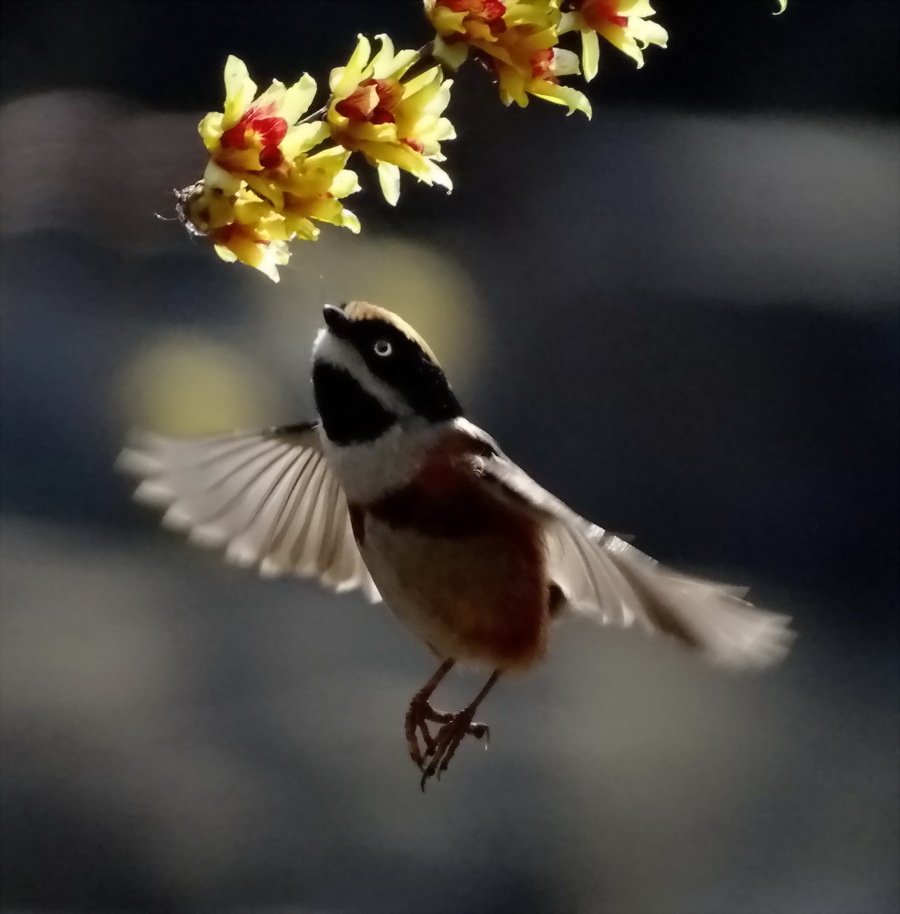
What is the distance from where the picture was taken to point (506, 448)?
953mm

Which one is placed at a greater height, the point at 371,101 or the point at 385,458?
the point at 371,101

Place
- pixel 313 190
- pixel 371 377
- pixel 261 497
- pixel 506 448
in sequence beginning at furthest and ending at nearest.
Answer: pixel 506 448 → pixel 261 497 → pixel 371 377 → pixel 313 190

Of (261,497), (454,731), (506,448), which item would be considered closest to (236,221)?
(261,497)

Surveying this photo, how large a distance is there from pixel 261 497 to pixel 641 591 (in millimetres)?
248

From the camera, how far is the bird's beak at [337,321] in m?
0.49

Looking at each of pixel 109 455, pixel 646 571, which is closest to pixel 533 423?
pixel 109 455

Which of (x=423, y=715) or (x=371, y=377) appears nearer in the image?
(x=371, y=377)

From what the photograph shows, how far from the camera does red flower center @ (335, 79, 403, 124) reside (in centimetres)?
42

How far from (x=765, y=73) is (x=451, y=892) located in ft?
2.73

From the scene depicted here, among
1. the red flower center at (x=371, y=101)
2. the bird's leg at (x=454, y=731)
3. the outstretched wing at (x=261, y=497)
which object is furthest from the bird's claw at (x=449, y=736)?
the red flower center at (x=371, y=101)

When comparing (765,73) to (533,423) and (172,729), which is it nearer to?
(533,423)

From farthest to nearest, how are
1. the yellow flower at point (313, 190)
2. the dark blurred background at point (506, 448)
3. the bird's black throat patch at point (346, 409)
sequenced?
the dark blurred background at point (506, 448) < the bird's black throat patch at point (346, 409) < the yellow flower at point (313, 190)

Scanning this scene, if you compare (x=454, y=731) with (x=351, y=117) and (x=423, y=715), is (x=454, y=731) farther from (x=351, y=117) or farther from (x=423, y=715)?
(x=351, y=117)

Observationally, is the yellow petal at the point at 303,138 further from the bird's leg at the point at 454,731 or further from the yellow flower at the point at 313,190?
the bird's leg at the point at 454,731
